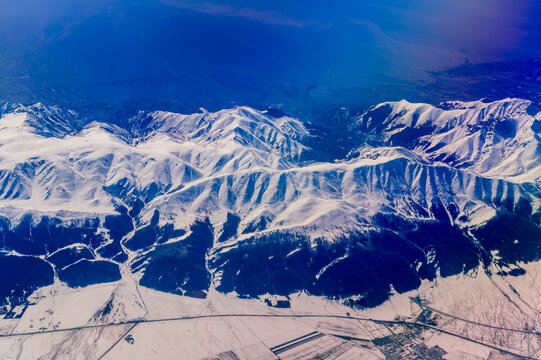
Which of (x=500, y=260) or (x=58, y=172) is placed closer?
(x=500, y=260)

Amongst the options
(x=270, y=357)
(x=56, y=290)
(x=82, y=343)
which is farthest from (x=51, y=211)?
(x=270, y=357)

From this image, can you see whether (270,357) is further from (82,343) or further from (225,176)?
(225,176)

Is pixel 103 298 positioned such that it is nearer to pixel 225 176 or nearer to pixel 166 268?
pixel 166 268

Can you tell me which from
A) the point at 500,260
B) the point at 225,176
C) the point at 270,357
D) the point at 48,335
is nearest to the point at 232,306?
the point at 270,357

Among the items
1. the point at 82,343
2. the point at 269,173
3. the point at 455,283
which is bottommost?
the point at 82,343

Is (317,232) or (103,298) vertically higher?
(317,232)

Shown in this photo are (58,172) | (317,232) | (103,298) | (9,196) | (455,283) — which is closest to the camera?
(103,298)

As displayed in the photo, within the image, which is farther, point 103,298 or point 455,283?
point 455,283

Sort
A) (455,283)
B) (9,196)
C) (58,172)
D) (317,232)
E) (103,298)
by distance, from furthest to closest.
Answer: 1. (58,172)
2. (9,196)
3. (317,232)
4. (455,283)
5. (103,298)

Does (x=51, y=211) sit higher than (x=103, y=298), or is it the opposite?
(x=51, y=211)
